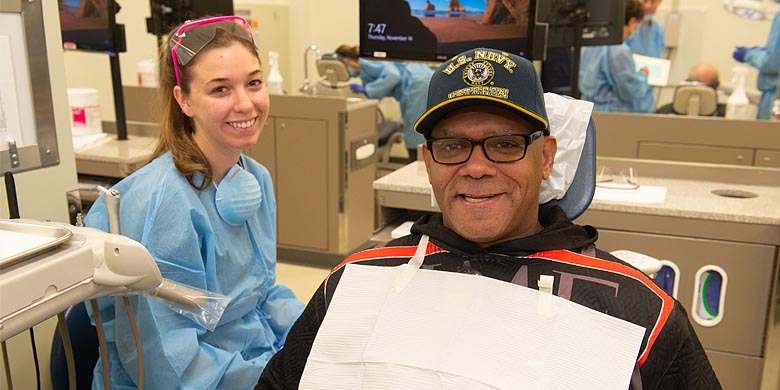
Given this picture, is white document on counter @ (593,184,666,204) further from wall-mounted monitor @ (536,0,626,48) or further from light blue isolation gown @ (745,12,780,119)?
light blue isolation gown @ (745,12,780,119)

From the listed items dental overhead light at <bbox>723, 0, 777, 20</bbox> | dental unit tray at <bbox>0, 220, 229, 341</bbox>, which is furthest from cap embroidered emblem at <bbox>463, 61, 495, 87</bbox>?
dental overhead light at <bbox>723, 0, 777, 20</bbox>

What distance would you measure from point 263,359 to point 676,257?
53.9 inches

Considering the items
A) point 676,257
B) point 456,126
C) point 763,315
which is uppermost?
point 456,126

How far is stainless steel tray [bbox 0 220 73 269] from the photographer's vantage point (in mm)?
850

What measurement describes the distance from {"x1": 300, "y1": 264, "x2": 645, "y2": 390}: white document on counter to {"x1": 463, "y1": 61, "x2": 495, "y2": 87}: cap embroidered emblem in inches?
13.9

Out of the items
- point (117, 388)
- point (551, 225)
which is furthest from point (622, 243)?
point (117, 388)

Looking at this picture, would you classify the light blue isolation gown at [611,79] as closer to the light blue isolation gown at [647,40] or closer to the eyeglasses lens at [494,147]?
the light blue isolation gown at [647,40]

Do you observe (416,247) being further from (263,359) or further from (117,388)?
(117,388)

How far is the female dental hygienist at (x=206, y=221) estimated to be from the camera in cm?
152

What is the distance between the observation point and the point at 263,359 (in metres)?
1.67

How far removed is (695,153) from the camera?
3.23 metres

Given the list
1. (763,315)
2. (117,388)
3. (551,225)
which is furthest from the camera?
(763,315)

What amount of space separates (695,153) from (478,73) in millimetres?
2425

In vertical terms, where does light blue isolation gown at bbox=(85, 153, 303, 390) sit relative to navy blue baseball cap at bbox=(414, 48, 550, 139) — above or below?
below
